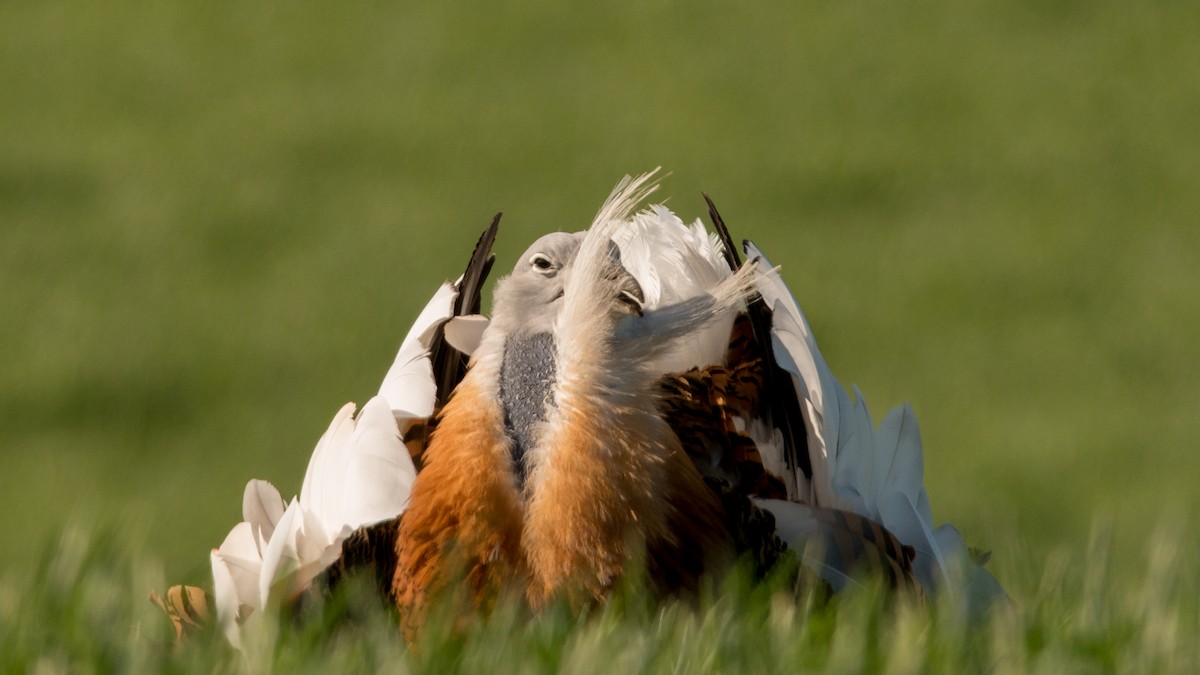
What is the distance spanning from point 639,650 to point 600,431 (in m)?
0.41

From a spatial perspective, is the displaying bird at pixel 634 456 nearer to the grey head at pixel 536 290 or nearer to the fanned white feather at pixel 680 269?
the grey head at pixel 536 290

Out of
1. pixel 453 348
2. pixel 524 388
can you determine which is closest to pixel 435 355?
pixel 453 348

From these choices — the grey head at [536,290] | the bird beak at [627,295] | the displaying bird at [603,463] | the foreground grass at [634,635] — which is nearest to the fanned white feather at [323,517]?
the displaying bird at [603,463]

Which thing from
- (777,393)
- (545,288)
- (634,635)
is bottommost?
(634,635)

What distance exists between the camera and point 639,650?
1661 millimetres

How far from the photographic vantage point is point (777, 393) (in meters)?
2.57

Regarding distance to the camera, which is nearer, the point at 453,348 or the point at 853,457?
the point at 853,457

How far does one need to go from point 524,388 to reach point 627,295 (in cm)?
19

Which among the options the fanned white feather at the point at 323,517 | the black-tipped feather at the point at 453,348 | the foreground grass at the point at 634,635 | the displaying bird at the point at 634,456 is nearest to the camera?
the foreground grass at the point at 634,635

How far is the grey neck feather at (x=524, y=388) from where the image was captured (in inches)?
80.4

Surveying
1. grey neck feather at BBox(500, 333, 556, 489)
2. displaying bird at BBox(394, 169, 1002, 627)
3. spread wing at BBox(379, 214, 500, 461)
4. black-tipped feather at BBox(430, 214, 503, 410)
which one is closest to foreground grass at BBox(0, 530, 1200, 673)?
displaying bird at BBox(394, 169, 1002, 627)

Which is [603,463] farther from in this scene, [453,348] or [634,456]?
[453,348]

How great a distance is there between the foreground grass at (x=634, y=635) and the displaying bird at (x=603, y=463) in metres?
0.09

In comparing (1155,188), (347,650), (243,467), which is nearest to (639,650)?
(347,650)
